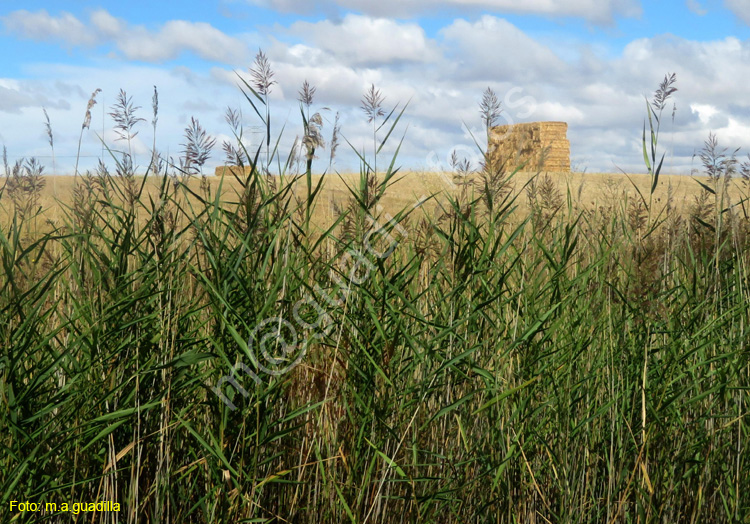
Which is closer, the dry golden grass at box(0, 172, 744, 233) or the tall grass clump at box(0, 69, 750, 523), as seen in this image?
the tall grass clump at box(0, 69, 750, 523)

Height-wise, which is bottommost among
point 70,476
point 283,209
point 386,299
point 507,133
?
point 70,476

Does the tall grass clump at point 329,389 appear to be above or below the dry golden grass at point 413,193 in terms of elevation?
below

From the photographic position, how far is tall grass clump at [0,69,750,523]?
1.37 m

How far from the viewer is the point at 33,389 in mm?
1328

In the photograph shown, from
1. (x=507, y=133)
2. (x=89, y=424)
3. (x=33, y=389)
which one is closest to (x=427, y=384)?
(x=89, y=424)

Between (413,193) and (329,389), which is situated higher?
(413,193)

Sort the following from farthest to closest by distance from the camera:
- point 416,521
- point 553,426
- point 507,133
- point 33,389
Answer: point 507,133
point 553,426
point 416,521
point 33,389

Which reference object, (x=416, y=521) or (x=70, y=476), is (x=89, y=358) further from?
(x=416, y=521)

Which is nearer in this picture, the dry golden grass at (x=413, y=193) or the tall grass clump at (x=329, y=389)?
the tall grass clump at (x=329, y=389)

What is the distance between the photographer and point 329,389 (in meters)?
1.60

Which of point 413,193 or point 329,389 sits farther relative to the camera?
point 413,193

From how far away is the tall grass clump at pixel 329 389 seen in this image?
1.37 meters

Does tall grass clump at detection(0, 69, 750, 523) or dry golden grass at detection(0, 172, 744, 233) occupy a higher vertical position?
dry golden grass at detection(0, 172, 744, 233)

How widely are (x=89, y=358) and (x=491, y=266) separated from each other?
3.32 ft
